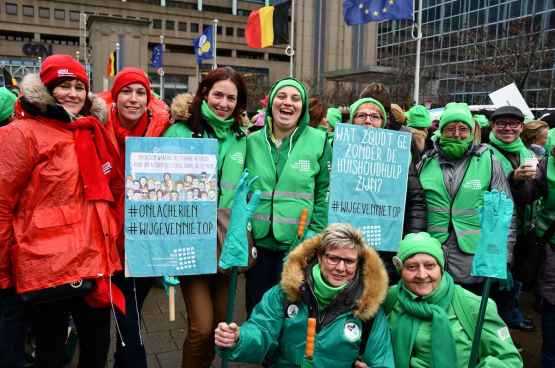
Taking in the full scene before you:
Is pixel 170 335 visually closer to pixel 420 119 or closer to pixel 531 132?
pixel 420 119

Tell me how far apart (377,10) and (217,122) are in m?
8.59

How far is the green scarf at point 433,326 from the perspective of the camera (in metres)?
2.52

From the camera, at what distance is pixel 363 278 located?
2.63 m

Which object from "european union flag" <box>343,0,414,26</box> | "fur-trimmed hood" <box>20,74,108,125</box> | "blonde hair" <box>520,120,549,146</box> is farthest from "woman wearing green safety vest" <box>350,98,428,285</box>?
"european union flag" <box>343,0,414,26</box>

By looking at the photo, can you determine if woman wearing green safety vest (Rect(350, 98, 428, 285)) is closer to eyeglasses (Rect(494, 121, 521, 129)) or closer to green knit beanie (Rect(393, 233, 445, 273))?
green knit beanie (Rect(393, 233, 445, 273))

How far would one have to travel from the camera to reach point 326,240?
2.63 m

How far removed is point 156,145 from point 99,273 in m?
0.83

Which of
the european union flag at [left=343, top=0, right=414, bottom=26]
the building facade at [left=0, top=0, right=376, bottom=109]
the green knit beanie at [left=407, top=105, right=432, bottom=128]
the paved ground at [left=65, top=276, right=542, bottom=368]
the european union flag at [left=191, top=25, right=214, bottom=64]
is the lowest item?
the paved ground at [left=65, top=276, right=542, bottom=368]

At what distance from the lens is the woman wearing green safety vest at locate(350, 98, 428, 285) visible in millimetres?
3423

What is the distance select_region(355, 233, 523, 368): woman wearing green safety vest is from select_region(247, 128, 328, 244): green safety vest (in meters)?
0.72

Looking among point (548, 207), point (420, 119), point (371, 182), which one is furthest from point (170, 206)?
point (420, 119)

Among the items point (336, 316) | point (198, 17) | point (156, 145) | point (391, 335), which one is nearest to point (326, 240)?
point (336, 316)

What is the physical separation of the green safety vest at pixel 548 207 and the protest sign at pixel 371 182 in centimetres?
112

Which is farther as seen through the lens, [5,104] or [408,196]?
[5,104]
